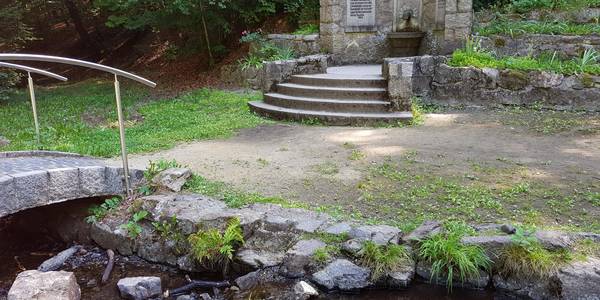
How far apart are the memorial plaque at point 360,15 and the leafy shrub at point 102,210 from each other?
7.17 m

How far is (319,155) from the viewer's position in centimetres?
573

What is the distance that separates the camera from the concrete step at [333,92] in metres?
7.66

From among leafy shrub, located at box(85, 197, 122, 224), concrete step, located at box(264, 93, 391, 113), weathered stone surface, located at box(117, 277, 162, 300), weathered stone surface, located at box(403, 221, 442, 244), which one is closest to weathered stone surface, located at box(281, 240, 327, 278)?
weathered stone surface, located at box(403, 221, 442, 244)

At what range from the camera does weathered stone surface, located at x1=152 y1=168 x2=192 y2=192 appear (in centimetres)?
466

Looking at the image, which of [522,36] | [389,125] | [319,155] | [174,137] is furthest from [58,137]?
[522,36]

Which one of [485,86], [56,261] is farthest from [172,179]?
[485,86]

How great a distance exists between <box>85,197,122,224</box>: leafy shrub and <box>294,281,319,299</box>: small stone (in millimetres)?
2122

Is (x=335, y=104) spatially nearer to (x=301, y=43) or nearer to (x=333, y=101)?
(x=333, y=101)

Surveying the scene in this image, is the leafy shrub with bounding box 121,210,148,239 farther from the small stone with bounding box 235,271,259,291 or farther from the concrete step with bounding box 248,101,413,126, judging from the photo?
the concrete step with bounding box 248,101,413,126

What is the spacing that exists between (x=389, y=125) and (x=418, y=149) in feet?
4.25

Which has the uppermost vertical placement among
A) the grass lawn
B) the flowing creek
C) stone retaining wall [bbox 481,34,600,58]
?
stone retaining wall [bbox 481,34,600,58]

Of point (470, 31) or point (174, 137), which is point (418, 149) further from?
point (470, 31)

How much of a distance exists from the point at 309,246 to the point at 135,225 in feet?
5.36

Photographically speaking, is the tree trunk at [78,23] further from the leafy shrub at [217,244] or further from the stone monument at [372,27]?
the leafy shrub at [217,244]
